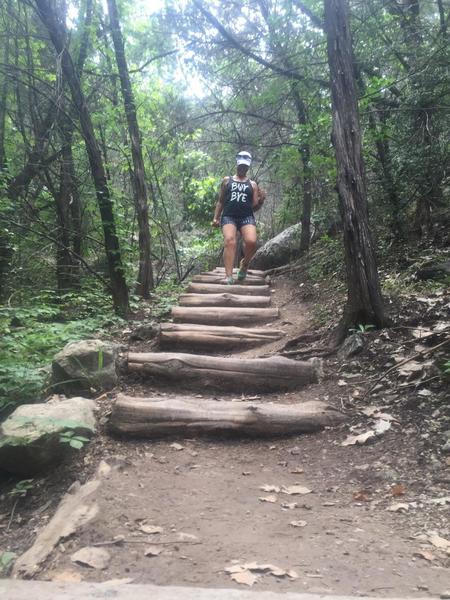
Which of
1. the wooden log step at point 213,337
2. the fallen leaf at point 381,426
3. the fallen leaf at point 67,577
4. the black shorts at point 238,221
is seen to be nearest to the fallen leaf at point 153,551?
the fallen leaf at point 67,577

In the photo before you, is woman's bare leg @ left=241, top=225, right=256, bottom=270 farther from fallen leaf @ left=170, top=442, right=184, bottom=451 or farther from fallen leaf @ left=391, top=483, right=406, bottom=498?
fallen leaf @ left=391, top=483, right=406, bottom=498

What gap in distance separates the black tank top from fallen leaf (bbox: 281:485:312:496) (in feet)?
16.1

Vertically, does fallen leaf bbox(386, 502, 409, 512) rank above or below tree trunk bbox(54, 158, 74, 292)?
below

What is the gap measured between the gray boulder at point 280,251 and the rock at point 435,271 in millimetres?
6587

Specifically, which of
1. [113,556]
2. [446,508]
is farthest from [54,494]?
[446,508]

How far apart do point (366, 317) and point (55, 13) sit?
6.11 meters

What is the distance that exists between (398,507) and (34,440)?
2329 millimetres

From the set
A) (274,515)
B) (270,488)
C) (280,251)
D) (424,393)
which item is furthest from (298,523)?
(280,251)

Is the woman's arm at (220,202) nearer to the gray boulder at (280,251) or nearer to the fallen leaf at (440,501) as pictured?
the gray boulder at (280,251)

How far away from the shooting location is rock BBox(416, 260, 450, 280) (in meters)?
5.29

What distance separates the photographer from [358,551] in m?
2.14

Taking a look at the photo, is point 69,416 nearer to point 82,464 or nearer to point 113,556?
Result: point 82,464

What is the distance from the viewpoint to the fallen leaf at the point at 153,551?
85.7 inches

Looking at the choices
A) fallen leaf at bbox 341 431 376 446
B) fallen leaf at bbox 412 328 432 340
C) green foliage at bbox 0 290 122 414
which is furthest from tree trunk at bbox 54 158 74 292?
fallen leaf at bbox 341 431 376 446
